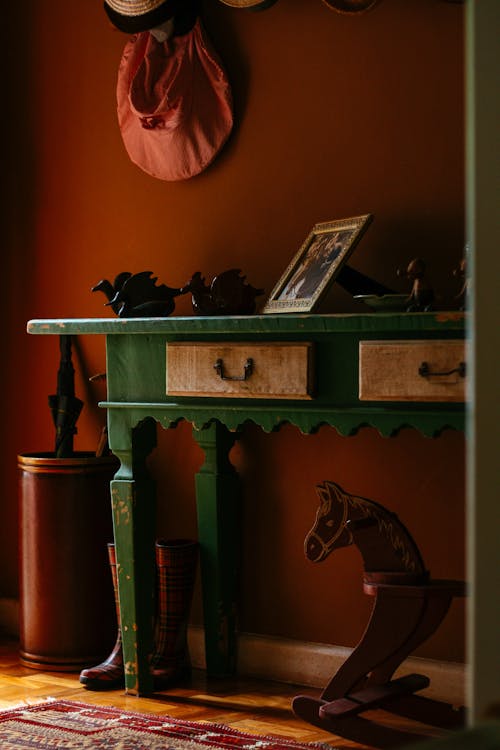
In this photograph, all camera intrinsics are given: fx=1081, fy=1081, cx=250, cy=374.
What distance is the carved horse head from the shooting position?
7.70 feet

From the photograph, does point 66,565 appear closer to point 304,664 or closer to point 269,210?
point 304,664

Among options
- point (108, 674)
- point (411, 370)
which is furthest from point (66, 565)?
point (411, 370)

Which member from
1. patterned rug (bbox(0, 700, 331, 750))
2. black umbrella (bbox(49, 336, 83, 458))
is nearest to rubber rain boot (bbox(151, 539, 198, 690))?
patterned rug (bbox(0, 700, 331, 750))

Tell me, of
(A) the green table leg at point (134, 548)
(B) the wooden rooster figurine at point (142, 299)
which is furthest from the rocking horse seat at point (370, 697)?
(B) the wooden rooster figurine at point (142, 299)

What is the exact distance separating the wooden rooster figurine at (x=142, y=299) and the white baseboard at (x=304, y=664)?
3.09ft

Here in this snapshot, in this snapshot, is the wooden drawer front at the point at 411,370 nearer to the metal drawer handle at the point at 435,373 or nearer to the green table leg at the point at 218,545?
the metal drawer handle at the point at 435,373

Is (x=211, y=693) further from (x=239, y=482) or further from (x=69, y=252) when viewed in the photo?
(x=69, y=252)

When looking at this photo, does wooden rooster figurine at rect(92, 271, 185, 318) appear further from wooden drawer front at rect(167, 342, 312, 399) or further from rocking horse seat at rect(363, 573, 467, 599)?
rocking horse seat at rect(363, 573, 467, 599)

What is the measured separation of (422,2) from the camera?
8.71 ft

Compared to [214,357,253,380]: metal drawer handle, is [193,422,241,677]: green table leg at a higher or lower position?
lower

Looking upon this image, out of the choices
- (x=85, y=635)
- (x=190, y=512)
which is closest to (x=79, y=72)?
(x=190, y=512)

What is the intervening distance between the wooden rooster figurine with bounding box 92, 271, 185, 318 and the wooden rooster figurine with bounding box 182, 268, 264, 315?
0.29ft

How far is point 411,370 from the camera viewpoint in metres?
2.16

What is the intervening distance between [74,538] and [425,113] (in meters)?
1.47
